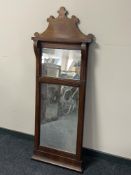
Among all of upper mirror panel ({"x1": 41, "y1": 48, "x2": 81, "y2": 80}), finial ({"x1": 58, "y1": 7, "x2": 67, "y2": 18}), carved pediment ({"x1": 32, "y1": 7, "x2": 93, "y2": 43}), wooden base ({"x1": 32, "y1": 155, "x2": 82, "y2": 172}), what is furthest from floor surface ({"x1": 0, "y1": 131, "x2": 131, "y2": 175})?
finial ({"x1": 58, "y1": 7, "x2": 67, "y2": 18})

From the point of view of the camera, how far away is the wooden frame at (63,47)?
2148 millimetres

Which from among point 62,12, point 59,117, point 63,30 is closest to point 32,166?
point 59,117

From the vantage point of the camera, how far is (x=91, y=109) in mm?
2346

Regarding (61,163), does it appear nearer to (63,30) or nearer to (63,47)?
(63,47)

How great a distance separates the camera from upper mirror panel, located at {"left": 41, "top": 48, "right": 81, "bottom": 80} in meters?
2.22

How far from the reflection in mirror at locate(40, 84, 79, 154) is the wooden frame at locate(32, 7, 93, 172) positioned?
0.05m

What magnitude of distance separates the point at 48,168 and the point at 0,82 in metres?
1.14

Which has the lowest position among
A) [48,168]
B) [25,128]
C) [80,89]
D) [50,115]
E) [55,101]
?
[48,168]

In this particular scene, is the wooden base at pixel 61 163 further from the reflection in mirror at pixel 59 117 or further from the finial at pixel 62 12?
the finial at pixel 62 12

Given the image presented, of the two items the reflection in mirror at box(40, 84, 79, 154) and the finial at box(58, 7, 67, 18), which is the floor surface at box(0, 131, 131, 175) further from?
the finial at box(58, 7, 67, 18)

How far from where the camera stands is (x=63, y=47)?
2.22 metres

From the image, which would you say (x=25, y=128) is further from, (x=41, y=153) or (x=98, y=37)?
(x=98, y=37)

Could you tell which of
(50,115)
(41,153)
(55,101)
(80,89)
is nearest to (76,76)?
(80,89)

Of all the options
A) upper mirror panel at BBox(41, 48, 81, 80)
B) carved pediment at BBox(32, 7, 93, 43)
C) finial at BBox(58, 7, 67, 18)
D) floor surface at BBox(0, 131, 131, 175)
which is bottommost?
floor surface at BBox(0, 131, 131, 175)
